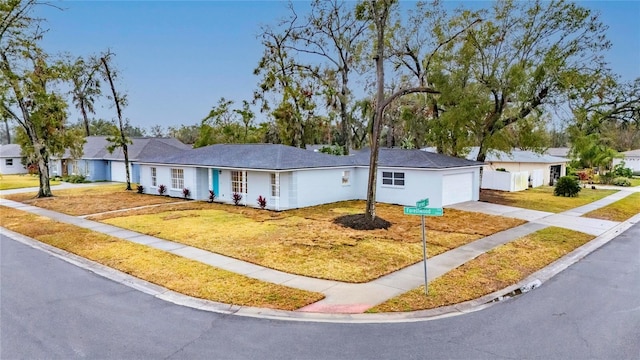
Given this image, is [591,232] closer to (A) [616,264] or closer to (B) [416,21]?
(A) [616,264]

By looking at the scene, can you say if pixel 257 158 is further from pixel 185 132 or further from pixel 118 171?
pixel 185 132

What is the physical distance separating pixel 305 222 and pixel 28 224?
1149cm

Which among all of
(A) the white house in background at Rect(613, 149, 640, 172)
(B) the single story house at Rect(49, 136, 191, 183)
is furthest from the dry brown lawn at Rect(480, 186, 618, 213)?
(A) the white house in background at Rect(613, 149, 640, 172)

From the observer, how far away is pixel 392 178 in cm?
2206

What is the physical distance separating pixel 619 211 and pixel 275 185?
18.1m

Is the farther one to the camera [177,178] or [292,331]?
[177,178]

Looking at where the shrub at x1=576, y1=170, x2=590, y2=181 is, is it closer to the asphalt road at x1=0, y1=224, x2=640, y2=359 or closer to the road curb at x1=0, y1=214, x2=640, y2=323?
the road curb at x1=0, y1=214, x2=640, y2=323

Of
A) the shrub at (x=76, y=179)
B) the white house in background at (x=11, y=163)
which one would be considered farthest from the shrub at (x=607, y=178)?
the white house in background at (x=11, y=163)

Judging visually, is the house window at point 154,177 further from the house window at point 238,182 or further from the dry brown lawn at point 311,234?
the house window at point 238,182

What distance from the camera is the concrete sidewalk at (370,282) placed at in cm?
817

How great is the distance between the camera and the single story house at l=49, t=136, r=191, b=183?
35.5 m

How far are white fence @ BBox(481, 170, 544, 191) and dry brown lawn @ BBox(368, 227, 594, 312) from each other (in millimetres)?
15054

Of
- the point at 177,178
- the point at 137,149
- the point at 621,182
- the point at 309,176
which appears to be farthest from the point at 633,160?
the point at 137,149

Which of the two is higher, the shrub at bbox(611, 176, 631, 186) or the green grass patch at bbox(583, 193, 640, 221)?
the shrub at bbox(611, 176, 631, 186)
